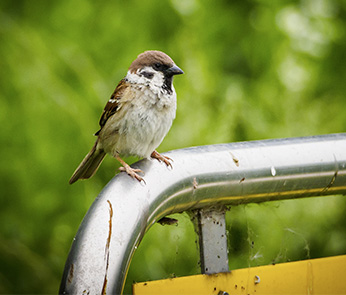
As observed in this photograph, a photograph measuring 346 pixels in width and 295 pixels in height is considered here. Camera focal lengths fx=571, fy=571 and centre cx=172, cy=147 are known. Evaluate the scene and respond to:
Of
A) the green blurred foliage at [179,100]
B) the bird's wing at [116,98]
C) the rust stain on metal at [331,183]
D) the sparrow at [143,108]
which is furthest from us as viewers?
the green blurred foliage at [179,100]

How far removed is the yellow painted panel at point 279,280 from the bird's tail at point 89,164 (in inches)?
47.0

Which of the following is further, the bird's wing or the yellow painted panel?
the bird's wing

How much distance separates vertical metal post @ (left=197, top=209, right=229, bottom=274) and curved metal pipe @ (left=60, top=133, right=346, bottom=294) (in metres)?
0.03

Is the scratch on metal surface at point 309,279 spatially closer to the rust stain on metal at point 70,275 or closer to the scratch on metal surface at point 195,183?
the scratch on metal surface at point 195,183

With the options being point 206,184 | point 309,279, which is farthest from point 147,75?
point 309,279

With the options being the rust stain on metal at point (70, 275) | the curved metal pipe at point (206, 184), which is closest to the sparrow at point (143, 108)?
the curved metal pipe at point (206, 184)

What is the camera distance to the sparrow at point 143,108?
6.41ft

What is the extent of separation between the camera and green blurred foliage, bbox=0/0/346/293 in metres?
2.90

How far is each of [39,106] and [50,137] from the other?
0.18 metres

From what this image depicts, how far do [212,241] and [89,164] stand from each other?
3.77ft

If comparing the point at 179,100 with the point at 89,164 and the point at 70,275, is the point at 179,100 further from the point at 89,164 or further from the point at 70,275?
the point at 70,275

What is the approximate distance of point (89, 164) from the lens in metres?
2.26

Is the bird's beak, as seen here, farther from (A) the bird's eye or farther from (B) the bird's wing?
(B) the bird's wing

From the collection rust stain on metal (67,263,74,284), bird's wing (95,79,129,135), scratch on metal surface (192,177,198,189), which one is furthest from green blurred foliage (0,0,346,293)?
rust stain on metal (67,263,74,284)
